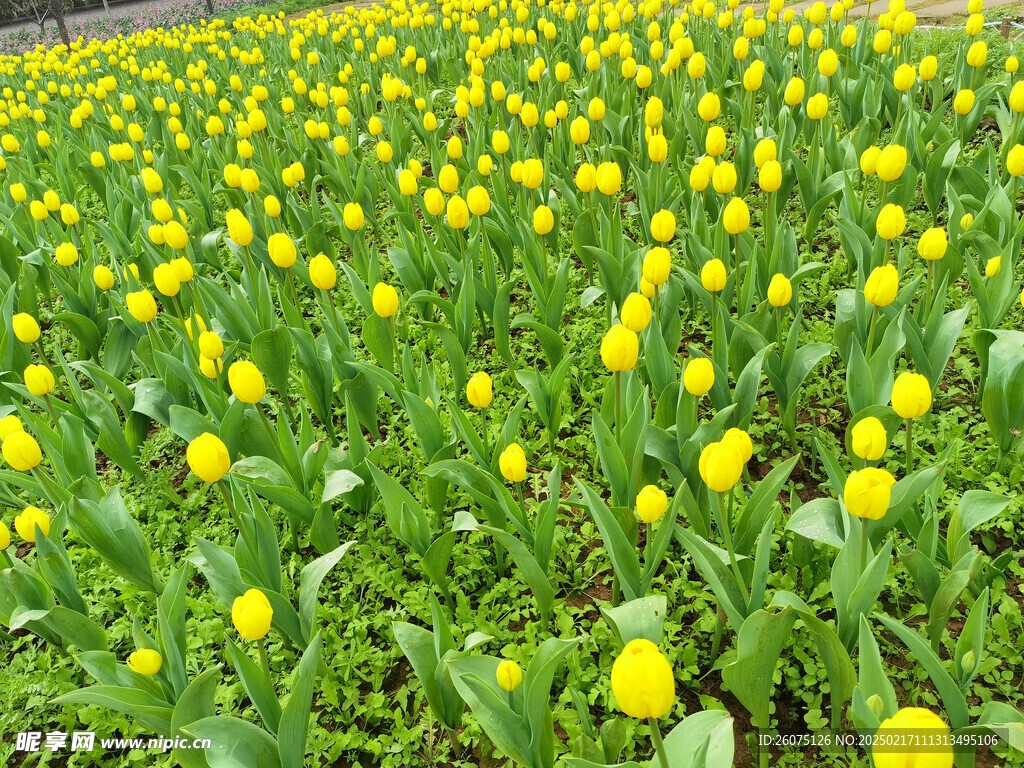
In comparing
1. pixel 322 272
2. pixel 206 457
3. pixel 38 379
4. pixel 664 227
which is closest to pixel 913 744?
pixel 206 457

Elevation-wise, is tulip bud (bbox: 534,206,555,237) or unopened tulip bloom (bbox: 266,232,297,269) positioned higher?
unopened tulip bloom (bbox: 266,232,297,269)

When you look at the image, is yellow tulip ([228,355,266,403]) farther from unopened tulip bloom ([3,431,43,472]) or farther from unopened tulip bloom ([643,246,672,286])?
unopened tulip bloom ([643,246,672,286])

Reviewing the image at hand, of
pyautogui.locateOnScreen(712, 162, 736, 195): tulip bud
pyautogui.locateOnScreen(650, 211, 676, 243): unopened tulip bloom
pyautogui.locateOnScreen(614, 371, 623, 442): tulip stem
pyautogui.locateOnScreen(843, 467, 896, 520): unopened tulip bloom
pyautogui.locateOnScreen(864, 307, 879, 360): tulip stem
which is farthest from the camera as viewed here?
pyautogui.locateOnScreen(712, 162, 736, 195): tulip bud

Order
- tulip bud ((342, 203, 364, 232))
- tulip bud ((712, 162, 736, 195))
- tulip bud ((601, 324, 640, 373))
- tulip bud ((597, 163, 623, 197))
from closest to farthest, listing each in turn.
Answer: tulip bud ((601, 324, 640, 373)) < tulip bud ((712, 162, 736, 195)) < tulip bud ((597, 163, 623, 197)) < tulip bud ((342, 203, 364, 232))

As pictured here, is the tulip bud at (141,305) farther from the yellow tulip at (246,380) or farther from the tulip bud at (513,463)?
the tulip bud at (513,463)

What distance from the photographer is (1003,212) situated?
3.04 meters

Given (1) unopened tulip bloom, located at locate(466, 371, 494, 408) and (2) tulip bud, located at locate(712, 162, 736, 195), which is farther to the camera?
(2) tulip bud, located at locate(712, 162, 736, 195)

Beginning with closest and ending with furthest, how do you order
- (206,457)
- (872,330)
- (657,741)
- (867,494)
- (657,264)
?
(657,741), (867,494), (206,457), (657,264), (872,330)

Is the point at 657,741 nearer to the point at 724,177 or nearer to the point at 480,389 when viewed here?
the point at 480,389

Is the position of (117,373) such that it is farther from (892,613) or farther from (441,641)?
(892,613)

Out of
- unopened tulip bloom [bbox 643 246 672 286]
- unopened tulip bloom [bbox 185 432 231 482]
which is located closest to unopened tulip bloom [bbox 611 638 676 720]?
unopened tulip bloom [bbox 185 432 231 482]

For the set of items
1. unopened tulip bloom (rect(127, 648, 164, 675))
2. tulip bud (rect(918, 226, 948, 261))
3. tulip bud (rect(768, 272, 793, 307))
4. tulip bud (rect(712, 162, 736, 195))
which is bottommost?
unopened tulip bloom (rect(127, 648, 164, 675))

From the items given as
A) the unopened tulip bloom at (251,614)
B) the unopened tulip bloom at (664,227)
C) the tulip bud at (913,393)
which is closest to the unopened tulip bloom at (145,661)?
the unopened tulip bloom at (251,614)

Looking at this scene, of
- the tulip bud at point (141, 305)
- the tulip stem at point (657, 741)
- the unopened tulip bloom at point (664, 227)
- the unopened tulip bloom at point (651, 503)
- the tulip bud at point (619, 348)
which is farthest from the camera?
the tulip bud at point (141, 305)
